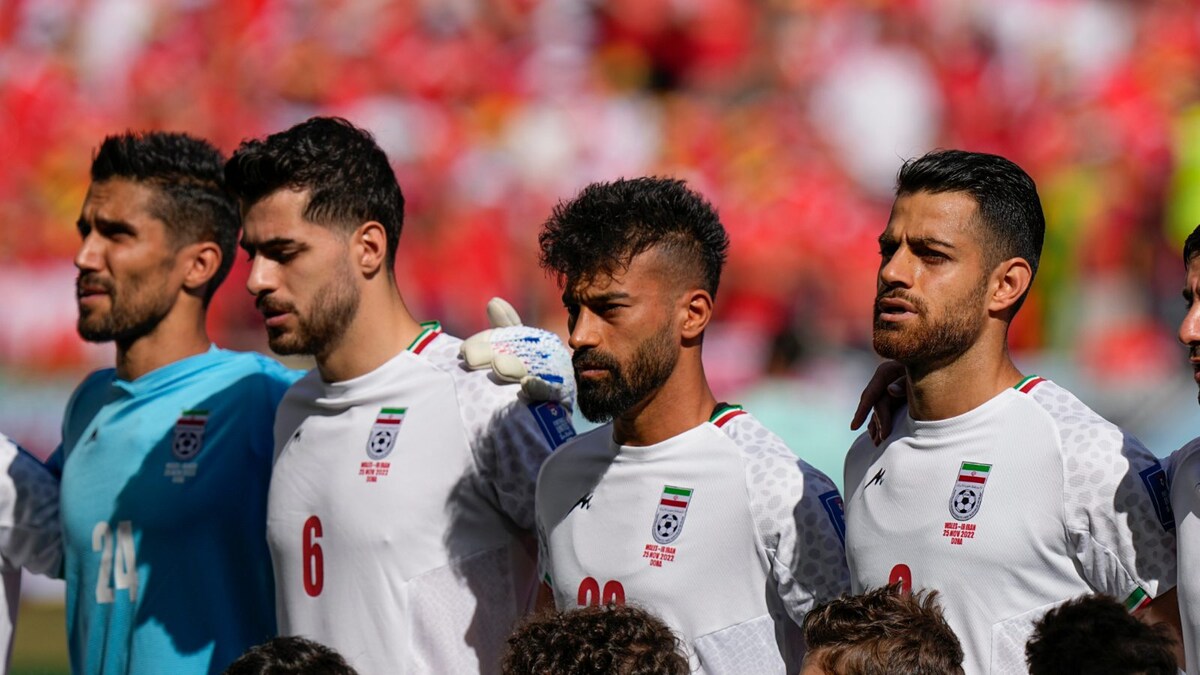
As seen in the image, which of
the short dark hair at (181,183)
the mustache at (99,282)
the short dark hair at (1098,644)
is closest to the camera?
the short dark hair at (1098,644)

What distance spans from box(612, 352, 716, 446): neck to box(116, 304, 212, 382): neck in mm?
1776

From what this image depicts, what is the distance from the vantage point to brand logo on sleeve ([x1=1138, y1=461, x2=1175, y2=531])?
3.32 metres

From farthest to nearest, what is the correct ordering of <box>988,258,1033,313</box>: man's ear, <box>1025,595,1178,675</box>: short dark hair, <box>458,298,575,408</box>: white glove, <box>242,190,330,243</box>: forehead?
<box>242,190,330,243</box>: forehead < <box>458,298,575,408</box>: white glove < <box>988,258,1033,313</box>: man's ear < <box>1025,595,1178,675</box>: short dark hair

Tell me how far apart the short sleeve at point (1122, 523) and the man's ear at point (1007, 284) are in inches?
15.8

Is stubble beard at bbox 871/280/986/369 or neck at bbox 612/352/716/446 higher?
stubble beard at bbox 871/280/986/369

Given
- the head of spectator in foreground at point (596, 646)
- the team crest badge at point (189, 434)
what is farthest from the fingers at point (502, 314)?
the head of spectator in foreground at point (596, 646)

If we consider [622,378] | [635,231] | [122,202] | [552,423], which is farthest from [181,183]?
[622,378]

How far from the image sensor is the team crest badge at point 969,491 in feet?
11.4

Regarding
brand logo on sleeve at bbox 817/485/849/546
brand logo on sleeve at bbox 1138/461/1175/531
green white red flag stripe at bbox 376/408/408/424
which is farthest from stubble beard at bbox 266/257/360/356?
brand logo on sleeve at bbox 1138/461/1175/531

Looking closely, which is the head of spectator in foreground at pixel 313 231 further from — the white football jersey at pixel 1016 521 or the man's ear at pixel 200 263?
the white football jersey at pixel 1016 521

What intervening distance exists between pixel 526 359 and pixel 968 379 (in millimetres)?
1297

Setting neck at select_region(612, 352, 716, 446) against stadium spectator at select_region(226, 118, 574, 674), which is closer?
neck at select_region(612, 352, 716, 446)

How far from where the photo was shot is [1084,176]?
34.2 ft

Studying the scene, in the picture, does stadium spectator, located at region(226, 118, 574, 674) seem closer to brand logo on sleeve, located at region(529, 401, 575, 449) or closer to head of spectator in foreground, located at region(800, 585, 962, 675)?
brand logo on sleeve, located at region(529, 401, 575, 449)
